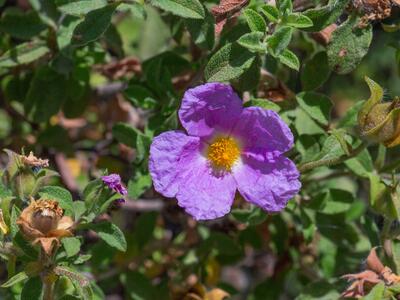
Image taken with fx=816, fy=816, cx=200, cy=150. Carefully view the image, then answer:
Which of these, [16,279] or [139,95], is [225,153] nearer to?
[139,95]

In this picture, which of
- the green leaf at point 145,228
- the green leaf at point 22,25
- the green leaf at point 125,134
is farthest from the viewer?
the green leaf at point 145,228

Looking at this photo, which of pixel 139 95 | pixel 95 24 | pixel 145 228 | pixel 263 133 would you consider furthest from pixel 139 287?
pixel 95 24

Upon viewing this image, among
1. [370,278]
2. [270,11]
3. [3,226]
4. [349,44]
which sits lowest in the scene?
[370,278]

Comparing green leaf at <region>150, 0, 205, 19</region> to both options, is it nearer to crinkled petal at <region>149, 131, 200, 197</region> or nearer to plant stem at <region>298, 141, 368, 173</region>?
crinkled petal at <region>149, 131, 200, 197</region>

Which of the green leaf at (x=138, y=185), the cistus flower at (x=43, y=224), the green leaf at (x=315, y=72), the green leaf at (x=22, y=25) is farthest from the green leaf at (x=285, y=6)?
the green leaf at (x=22, y=25)

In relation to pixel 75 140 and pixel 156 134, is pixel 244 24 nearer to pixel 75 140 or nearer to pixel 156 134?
pixel 156 134

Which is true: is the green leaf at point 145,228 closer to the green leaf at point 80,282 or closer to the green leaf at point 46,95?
the green leaf at point 46,95

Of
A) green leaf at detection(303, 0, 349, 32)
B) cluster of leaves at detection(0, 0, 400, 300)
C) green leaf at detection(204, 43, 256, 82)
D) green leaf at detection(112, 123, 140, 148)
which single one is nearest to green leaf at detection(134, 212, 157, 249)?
cluster of leaves at detection(0, 0, 400, 300)
